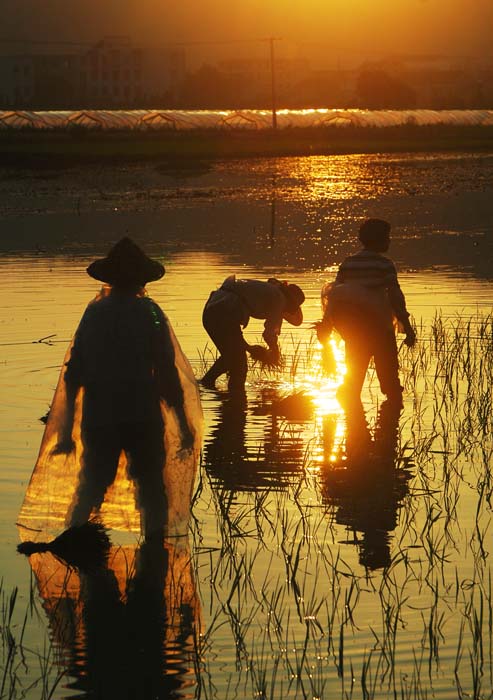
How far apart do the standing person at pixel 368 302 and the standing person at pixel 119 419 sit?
3.33 m

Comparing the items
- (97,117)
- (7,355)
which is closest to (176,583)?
(7,355)

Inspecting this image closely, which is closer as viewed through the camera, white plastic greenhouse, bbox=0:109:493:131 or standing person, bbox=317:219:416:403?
standing person, bbox=317:219:416:403

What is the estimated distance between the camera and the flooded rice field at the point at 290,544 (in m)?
5.46

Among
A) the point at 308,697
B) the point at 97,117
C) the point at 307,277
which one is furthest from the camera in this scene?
the point at 97,117

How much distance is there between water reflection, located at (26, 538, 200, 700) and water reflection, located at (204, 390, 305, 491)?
4.90ft

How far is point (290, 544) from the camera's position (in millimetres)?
7109

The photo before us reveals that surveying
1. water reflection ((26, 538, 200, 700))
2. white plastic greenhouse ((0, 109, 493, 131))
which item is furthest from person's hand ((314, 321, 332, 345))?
white plastic greenhouse ((0, 109, 493, 131))

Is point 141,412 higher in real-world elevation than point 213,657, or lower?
higher

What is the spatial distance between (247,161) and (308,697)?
1927 inches

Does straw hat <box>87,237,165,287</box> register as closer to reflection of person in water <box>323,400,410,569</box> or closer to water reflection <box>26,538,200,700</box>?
water reflection <box>26,538,200,700</box>

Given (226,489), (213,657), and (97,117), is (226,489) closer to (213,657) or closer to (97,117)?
(213,657)

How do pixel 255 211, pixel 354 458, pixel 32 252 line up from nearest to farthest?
1. pixel 354 458
2. pixel 32 252
3. pixel 255 211

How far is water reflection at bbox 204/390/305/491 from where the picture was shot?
8606 millimetres

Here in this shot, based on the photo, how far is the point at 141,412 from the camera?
7043 mm
